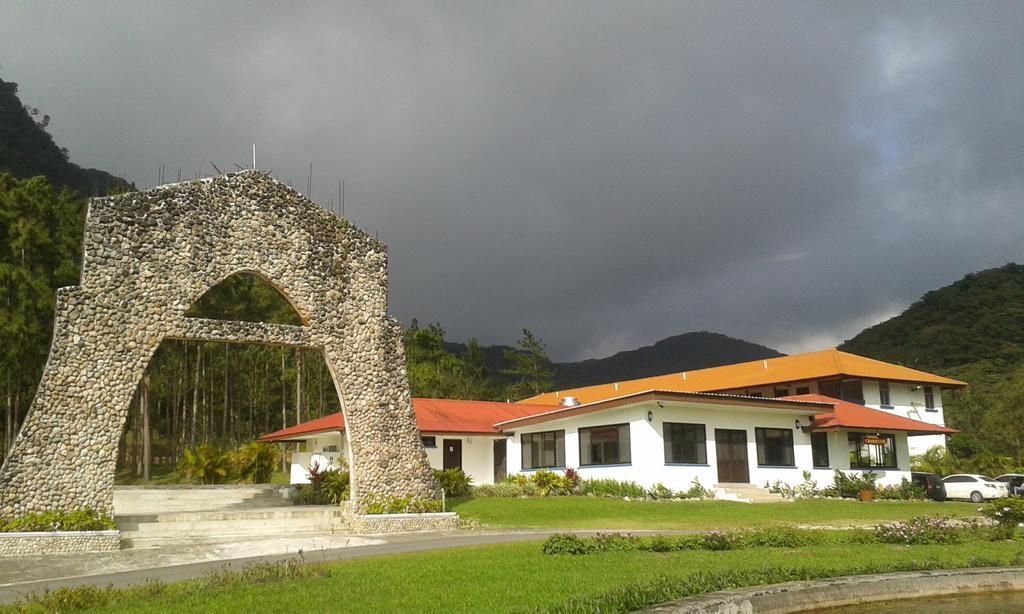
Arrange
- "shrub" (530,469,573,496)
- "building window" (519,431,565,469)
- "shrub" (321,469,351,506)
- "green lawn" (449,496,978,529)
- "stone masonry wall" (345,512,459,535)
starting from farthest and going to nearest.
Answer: "building window" (519,431,565,469), "shrub" (530,469,573,496), "shrub" (321,469,351,506), "green lawn" (449,496,978,529), "stone masonry wall" (345,512,459,535)

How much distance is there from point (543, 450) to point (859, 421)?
12349mm

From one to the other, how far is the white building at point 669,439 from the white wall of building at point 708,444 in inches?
1.4

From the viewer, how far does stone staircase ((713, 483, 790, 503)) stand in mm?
25625

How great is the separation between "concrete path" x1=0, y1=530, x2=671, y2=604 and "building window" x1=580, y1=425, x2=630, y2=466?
9.21 meters

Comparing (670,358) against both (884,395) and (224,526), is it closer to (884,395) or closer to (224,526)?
(884,395)

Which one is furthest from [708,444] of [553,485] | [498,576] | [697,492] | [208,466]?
[208,466]

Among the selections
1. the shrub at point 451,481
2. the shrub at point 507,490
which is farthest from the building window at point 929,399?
the shrub at point 451,481

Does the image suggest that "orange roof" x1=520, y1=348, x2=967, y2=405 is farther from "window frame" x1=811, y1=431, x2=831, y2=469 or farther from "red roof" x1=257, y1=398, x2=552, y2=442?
"window frame" x1=811, y1=431, x2=831, y2=469

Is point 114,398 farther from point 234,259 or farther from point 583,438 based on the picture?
point 583,438

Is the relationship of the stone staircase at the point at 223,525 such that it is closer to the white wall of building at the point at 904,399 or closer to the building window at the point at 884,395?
the white wall of building at the point at 904,399

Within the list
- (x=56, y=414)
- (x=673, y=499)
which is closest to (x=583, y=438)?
(x=673, y=499)

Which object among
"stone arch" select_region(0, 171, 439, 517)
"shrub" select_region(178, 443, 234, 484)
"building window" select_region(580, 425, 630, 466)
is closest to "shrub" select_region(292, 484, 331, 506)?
"stone arch" select_region(0, 171, 439, 517)

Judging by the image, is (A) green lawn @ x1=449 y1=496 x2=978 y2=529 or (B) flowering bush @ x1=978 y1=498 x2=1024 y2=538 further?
(A) green lawn @ x1=449 y1=496 x2=978 y2=529

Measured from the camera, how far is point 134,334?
53.3 ft
